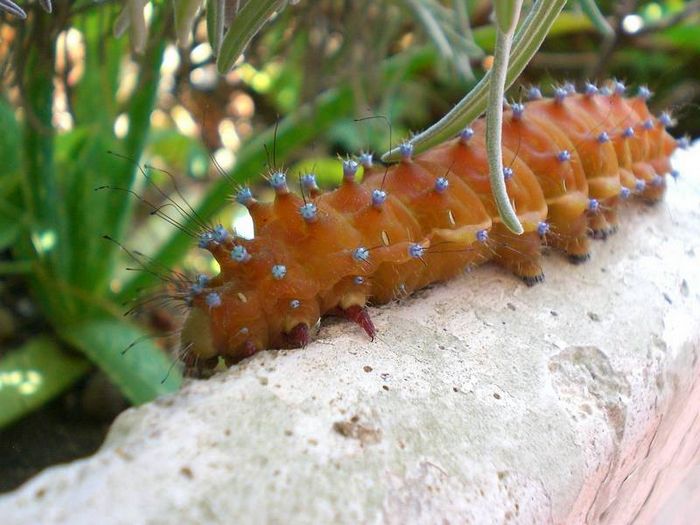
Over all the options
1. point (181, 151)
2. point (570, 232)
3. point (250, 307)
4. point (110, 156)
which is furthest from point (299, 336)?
point (181, 151)

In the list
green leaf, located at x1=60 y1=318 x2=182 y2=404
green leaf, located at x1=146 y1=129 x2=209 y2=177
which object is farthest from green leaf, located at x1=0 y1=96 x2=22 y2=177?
green leaf, located at x1=146 y1=129 x2=209 y2=177

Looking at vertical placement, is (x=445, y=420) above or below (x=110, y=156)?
below

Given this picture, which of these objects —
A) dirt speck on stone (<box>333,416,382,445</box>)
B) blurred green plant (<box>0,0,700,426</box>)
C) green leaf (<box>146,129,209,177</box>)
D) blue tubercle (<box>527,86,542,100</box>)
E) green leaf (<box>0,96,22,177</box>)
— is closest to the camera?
dirt speck on stone (<box>333,416,382,445</box>)

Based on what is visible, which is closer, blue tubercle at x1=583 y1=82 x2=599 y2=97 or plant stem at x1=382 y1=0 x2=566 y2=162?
plant stem at x1=382 y1=0 x2=566 y2=162

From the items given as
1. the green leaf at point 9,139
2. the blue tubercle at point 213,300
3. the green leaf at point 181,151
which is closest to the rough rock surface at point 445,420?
the blue tubercle at point 213,300

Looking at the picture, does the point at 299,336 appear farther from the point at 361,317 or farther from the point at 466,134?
the point at 466,134

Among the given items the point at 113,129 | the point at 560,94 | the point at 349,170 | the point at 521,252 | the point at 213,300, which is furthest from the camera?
the point at 113,129

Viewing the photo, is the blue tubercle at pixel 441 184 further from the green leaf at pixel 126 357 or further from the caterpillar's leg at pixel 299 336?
the green leaf at pixel 126 357

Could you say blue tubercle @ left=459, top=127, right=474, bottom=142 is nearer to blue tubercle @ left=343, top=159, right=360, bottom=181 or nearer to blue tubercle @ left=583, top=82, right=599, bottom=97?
blue tubercle @ left=343, top=159, right=360, bottom=181
